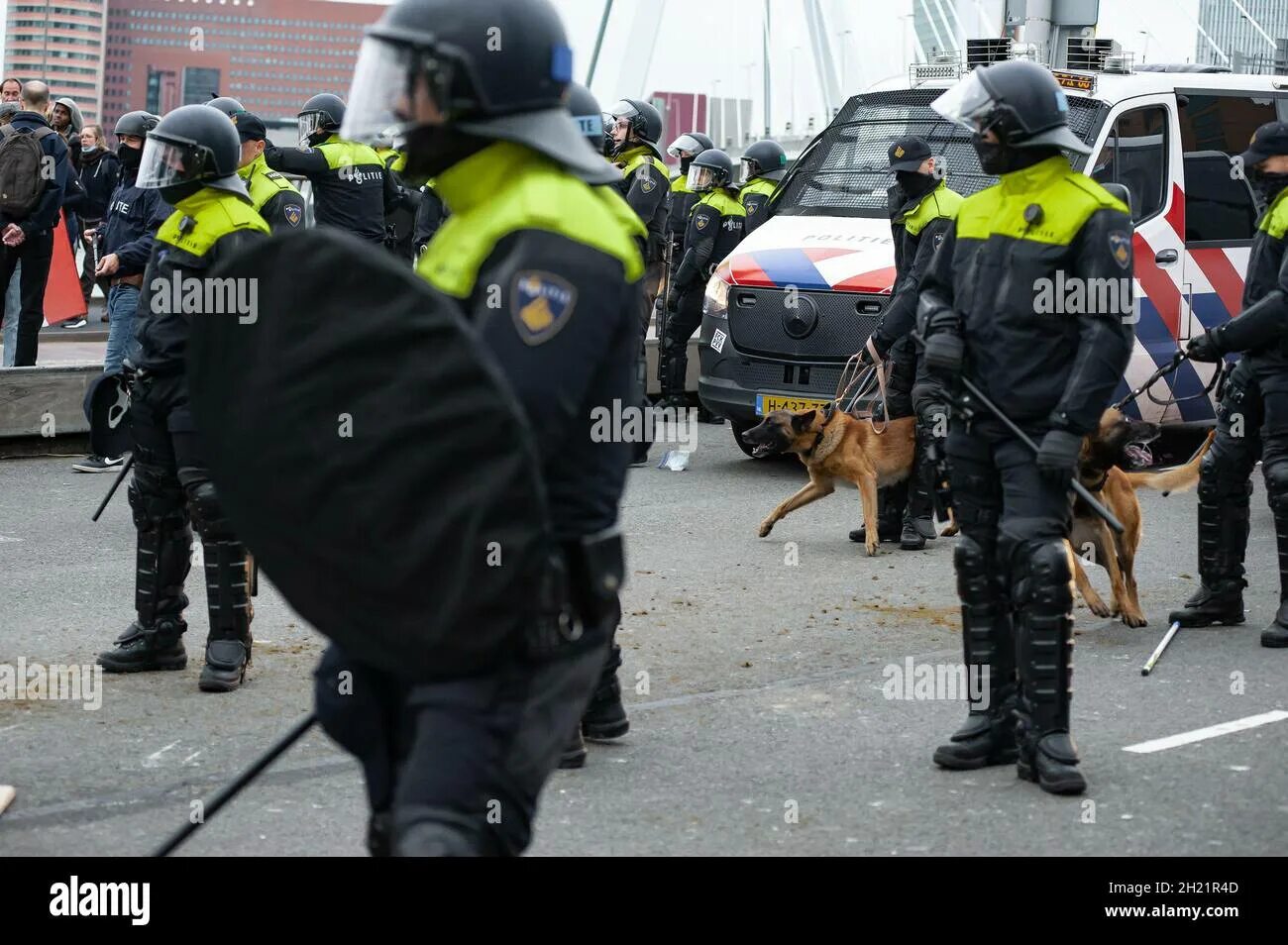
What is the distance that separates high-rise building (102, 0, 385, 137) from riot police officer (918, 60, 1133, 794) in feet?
355

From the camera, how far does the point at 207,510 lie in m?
6.43

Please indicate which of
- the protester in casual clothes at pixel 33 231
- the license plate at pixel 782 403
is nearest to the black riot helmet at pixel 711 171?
the license plate at pixel 782 403

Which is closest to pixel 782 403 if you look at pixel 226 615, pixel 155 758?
pixel 226 615

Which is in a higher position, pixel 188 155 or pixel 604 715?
pixel 188 155

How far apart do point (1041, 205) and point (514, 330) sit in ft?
10.2

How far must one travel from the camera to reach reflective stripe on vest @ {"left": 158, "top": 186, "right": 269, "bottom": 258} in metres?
6.45

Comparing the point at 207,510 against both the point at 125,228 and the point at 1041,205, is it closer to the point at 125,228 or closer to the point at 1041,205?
the point at 1041,205

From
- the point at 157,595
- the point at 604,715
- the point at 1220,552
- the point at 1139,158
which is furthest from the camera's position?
the point at 1139,158

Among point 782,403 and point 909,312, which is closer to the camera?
point 909,312

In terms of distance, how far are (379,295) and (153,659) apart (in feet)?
15.0

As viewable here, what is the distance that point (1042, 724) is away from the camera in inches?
210

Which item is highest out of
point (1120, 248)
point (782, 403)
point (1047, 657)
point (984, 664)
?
point (1120, 248)

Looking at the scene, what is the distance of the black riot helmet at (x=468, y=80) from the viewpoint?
280 cm

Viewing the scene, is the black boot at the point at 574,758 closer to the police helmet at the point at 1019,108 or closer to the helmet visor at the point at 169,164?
the police helmet at the point at 1019,108
